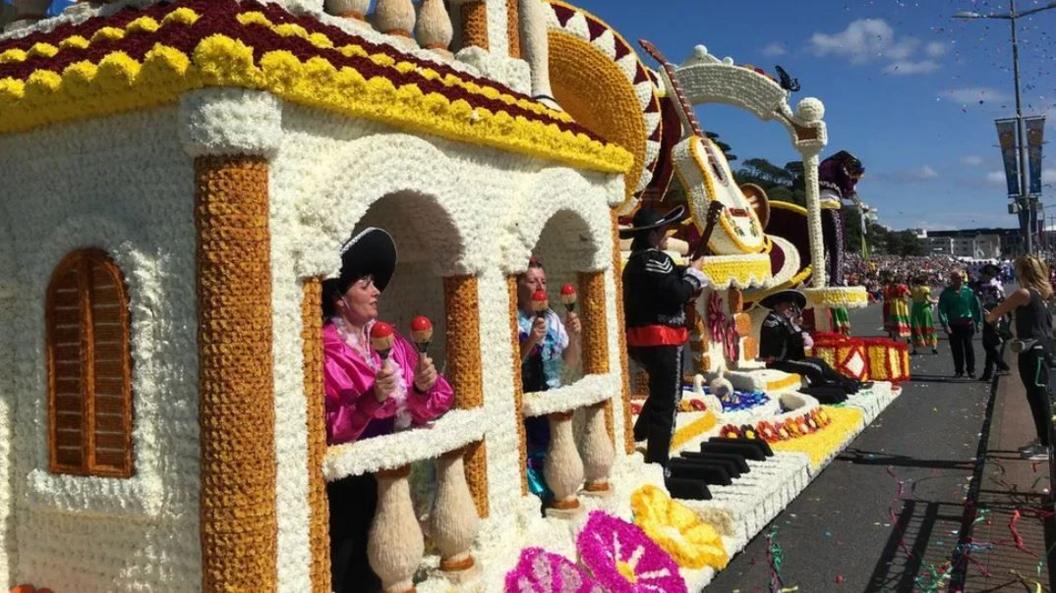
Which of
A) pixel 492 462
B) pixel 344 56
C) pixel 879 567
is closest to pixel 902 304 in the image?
pixel 879 567

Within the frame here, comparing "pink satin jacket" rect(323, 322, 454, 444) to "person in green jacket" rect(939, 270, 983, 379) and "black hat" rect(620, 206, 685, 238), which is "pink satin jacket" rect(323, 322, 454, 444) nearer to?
"black hat" rect(620, 206, 685, 238)

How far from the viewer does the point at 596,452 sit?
16.5ft

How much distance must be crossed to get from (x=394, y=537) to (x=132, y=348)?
1265 millimetres

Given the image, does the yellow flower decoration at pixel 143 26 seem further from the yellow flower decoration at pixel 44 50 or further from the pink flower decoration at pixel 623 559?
the pink flower decoration at pixel 623 559

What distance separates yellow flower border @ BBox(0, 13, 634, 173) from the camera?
2826 millimetres

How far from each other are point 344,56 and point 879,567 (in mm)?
4353

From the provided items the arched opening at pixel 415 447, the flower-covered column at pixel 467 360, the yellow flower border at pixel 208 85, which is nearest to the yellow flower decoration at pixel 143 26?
the yellow flower border at pixel 208 85

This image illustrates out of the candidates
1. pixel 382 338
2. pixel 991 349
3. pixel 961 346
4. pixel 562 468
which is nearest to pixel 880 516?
pixel 562 468

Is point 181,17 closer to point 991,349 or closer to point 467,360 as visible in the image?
point 467,360

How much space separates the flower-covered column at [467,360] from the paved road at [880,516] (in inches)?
72.1

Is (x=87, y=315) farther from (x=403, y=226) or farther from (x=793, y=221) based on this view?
(x=793, y=221)

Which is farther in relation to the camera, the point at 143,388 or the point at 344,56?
the point at 344,56

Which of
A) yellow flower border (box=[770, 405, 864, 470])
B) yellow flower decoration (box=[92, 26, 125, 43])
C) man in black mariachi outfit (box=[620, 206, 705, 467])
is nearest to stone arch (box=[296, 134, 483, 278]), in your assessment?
yellow flower decoration (box=[92, 26, 125, 43])

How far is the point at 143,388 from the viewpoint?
307 cm
